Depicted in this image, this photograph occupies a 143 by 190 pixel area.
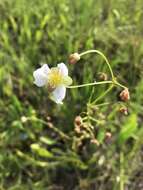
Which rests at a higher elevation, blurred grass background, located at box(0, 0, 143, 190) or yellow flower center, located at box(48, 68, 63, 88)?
blurred grass background, located at box(0, 0, 143, 190)

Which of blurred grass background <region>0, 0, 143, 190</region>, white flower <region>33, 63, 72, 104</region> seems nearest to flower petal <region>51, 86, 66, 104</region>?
white flower <region>33, 63, 72, 104</region>

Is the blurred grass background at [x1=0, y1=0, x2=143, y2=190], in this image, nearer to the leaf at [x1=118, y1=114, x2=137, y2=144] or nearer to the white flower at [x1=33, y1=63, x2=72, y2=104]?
the leaf at [x1=118, y1=114, x2=137, y2=144]

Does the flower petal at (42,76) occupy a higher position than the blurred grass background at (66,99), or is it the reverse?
the blurred grass background at (66,99)

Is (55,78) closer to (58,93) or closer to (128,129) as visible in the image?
(58,93)

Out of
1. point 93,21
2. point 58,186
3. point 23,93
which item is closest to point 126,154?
point 58,186

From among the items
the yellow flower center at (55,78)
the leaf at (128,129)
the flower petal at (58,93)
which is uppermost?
the leaf at (128,129)

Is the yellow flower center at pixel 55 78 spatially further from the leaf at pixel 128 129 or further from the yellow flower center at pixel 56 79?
the leaf at pixel 128 129

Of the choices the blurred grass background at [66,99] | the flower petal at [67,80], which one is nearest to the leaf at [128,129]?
the blurred grass background at [66,99]
